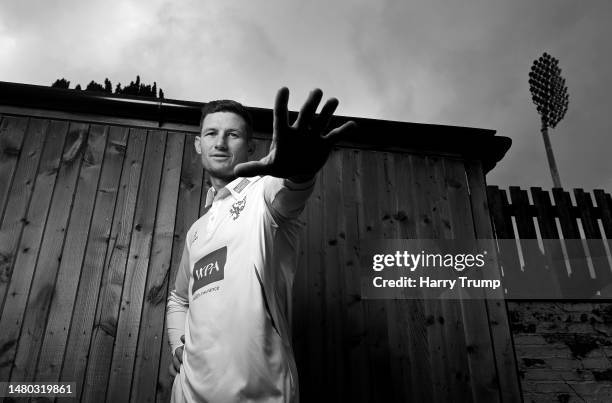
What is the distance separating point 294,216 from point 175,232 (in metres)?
1.61

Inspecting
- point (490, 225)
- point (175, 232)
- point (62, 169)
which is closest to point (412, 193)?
point (490, 225)

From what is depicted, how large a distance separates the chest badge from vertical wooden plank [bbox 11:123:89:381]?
1.65 m

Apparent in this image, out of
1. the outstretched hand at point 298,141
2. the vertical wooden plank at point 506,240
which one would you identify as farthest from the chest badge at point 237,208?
the vertical wooden plank at point 506,240

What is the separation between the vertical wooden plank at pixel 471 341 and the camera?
2.70 m

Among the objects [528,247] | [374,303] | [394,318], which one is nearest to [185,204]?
[374,303]

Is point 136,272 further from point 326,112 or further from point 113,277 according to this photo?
point 326,112

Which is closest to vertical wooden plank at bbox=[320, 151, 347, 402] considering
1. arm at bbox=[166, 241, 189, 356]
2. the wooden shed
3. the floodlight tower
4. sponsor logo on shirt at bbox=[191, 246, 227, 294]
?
the wooden shed

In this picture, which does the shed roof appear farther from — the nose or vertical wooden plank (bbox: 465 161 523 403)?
the nose

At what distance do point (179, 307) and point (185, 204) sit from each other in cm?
116

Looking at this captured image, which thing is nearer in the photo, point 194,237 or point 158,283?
point 194,237

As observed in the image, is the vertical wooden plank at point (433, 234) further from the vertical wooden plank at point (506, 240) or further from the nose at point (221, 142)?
the nose at point (221, 142)

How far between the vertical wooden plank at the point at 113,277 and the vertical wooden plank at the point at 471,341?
211cm

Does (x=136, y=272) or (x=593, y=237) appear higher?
(x=593, y=237)

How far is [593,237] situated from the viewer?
12.9 ft
